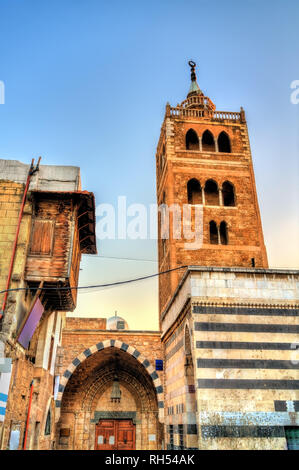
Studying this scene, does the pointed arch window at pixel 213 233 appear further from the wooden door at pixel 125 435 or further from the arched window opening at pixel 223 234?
the wooden door at pixel 125 435

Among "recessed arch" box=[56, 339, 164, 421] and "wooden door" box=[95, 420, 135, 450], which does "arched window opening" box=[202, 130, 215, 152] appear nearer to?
"recessed arch" box=[56, 339, 164, 421]

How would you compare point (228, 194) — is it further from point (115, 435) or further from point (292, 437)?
point (115, 435)

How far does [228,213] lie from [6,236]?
1227 cm

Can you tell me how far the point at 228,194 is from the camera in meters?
22.9

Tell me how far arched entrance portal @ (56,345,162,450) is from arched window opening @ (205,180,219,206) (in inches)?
385

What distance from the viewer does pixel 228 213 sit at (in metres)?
21.3

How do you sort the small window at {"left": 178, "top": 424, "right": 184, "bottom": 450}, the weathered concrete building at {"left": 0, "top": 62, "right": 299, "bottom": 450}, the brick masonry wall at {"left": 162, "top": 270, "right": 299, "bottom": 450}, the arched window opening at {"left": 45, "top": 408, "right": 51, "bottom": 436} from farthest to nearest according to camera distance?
the arched window opening at {"left": 45, "top": 408, "right": 51, "bottom": 436} → the small window at {"left": 178, "top": 424, "right": 184, "bottom": 450} → the weathered concrete building at {"left": 0, "top": 62, "right": 299, "bottom": 450} → the brick masonry wall at {"left": 162, "top": 270, "right": 299, "bottom": 450}

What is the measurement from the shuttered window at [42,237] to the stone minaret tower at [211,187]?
23.0ft

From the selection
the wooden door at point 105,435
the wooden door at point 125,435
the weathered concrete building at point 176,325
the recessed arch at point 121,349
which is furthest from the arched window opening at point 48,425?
the wooden door at point 125,435

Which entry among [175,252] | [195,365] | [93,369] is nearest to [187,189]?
[175,252]

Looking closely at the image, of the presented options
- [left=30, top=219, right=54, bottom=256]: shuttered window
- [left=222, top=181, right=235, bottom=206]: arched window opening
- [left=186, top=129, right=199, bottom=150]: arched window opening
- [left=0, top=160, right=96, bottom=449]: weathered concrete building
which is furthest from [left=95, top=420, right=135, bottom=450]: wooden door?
[left=186, top=129, right=199, bottom=150]: arched window opening

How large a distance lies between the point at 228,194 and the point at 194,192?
7.21 feet

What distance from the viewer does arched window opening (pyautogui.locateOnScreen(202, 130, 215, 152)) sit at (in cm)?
2358
